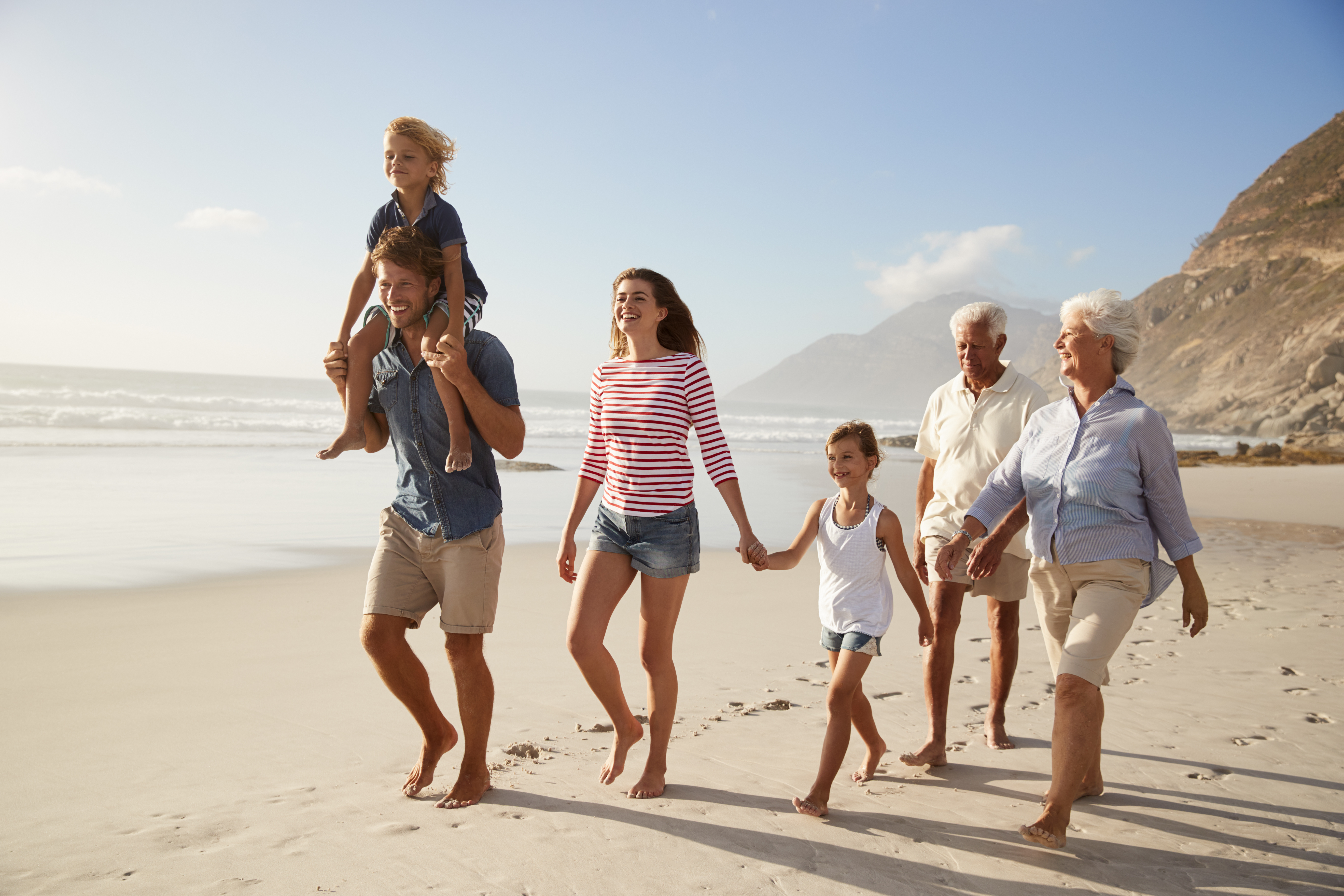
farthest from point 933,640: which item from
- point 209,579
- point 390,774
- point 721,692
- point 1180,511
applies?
point 209,579

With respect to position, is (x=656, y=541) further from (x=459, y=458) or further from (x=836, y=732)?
(x=836, y=732)

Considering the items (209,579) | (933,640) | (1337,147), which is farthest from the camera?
(1337,147)

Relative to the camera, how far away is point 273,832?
2.94m

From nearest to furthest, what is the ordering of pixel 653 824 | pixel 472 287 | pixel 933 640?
1. pixel 653 824
2. pixel 472 287
3. pixel 933 640

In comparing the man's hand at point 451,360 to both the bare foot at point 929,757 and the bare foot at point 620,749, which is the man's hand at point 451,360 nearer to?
the bare foot at point 620,749

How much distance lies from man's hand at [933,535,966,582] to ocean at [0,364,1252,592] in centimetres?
583

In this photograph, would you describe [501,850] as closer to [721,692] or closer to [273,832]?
[273,832]

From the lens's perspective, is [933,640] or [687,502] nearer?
[687,502]

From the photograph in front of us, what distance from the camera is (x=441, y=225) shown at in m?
3.44

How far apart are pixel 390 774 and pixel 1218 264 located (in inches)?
2756

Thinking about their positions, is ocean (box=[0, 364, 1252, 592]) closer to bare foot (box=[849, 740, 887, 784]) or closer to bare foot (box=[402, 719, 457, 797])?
bare foot (box=[402, 719, 457, 797])

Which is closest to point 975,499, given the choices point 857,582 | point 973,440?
point 973,440

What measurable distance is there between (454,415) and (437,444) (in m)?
0.23

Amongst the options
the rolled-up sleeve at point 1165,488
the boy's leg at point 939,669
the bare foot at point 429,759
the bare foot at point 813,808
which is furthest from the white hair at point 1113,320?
the bare foot at point 429,759
